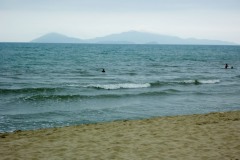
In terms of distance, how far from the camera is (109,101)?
17.9m

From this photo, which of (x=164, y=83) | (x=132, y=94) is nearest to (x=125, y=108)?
(x=132, y=94)

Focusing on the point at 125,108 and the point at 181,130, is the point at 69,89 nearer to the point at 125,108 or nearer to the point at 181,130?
the point at 125,108

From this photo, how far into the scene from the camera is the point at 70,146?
7812 mm

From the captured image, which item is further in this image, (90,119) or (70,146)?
(90,119)

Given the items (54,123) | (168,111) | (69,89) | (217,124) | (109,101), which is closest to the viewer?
(217,124)

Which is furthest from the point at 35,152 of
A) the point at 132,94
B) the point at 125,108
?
the point at 132,94

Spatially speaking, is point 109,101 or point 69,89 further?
point 69,89

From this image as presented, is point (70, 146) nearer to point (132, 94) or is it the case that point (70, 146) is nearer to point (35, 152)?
Answer: point (35, 152)

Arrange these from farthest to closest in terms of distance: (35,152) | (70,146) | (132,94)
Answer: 1. (132,94)
2. (70,146)
3. (35,152)

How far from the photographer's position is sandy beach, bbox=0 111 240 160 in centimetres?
702

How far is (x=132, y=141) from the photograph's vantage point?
8195 millimetres

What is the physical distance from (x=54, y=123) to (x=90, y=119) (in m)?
1.79

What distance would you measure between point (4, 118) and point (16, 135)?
4.37m

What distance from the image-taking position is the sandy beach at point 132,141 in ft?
23.0
